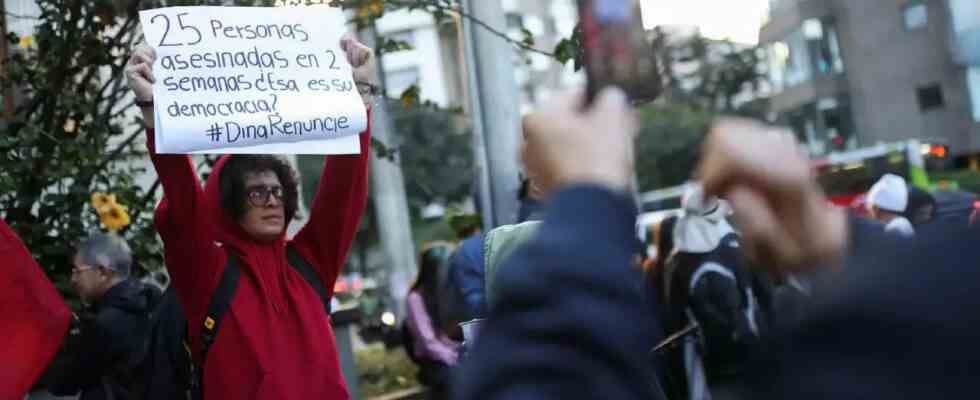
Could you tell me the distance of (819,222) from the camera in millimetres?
1173

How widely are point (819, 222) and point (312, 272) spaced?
246cm

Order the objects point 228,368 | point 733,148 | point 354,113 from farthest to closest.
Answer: point 354,113 → point 228,368 → point 733,148

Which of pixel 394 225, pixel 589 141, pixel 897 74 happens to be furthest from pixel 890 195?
pixel 897 74

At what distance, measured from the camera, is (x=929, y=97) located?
25.1 m

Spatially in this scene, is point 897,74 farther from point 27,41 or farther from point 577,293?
point 577,293

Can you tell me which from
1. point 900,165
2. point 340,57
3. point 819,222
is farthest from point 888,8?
point 819,222

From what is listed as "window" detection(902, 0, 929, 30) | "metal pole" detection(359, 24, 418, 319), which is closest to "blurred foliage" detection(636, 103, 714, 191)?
"window" detection(902, 0, 929, 30)

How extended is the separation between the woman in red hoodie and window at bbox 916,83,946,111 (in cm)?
2163

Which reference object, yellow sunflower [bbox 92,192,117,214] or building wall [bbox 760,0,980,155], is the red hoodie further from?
building wall [bbox 760,0,980,155]

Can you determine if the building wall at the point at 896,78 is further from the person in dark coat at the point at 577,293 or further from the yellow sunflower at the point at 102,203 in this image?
the person in dark coat at the point at 577,293

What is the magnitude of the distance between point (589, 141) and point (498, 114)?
529 cm

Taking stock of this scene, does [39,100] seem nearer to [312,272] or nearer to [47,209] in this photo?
[47,209]

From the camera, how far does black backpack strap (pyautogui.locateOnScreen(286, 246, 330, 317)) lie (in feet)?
11.3

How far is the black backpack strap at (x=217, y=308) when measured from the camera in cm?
318
